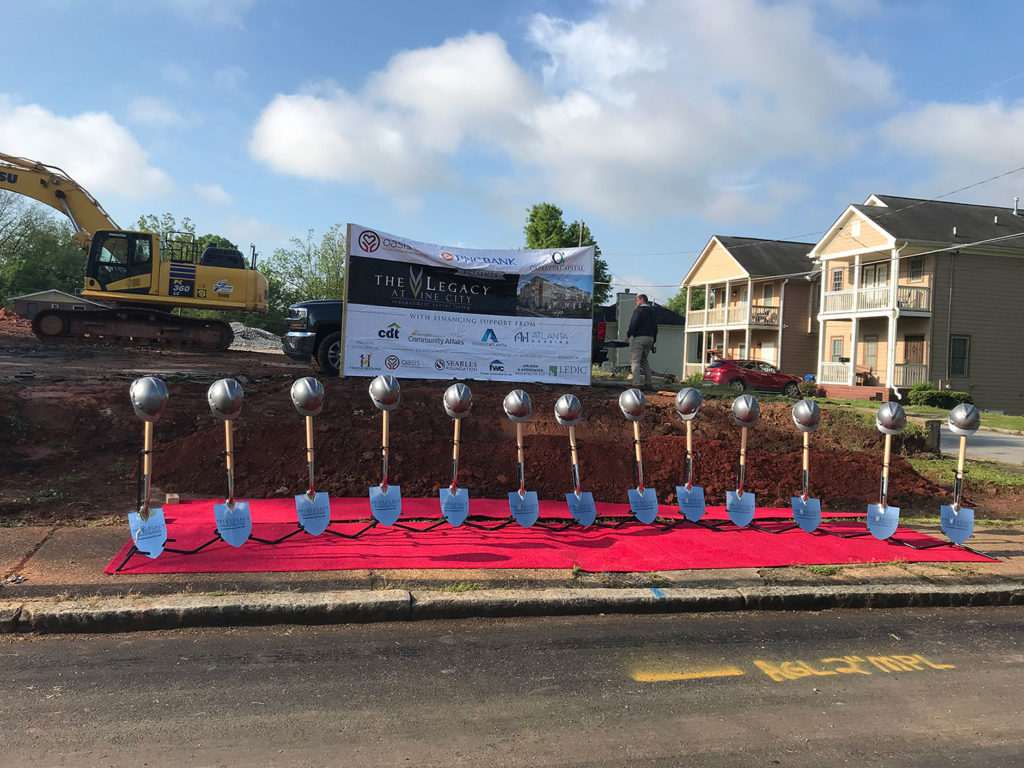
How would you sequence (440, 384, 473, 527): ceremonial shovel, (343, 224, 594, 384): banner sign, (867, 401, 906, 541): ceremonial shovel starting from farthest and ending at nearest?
(343, 224, 594, 384): banner sign → (867, 401, 906, 541): ceremonial shovel → (440, 384, 473, 527): ceremonial shovel

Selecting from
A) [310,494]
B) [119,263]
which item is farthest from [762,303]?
[310,494]

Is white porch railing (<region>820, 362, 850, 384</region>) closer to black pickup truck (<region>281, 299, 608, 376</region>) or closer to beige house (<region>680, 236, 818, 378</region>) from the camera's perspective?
beige house (<region>680, 236, 818, 378</region>)

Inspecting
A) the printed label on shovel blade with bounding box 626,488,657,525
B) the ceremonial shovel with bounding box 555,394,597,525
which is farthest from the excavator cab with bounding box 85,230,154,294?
the printed label on shovel blade with bounding box 626,488,657,525

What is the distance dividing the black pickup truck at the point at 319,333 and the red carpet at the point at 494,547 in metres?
5.74

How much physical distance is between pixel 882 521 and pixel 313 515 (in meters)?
5.19

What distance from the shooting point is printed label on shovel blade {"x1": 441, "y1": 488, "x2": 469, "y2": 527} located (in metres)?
6.11

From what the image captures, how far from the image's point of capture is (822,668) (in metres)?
4.03

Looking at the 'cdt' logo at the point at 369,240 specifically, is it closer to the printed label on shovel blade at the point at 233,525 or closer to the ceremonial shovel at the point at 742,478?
the printed label on shovel blade at the point at 233,525

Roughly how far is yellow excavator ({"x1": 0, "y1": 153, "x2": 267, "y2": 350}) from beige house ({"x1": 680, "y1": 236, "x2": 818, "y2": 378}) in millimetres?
27751

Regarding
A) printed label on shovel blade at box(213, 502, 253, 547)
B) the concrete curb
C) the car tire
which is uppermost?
the car tire

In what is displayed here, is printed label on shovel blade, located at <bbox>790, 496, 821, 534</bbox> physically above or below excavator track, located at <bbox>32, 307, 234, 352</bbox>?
below

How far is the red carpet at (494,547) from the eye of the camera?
5176 mm

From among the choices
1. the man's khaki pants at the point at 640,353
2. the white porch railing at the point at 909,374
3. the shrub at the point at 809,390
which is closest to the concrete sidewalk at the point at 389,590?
the man's khaki pants at the point at 640,353

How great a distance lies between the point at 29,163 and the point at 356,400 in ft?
60.0
